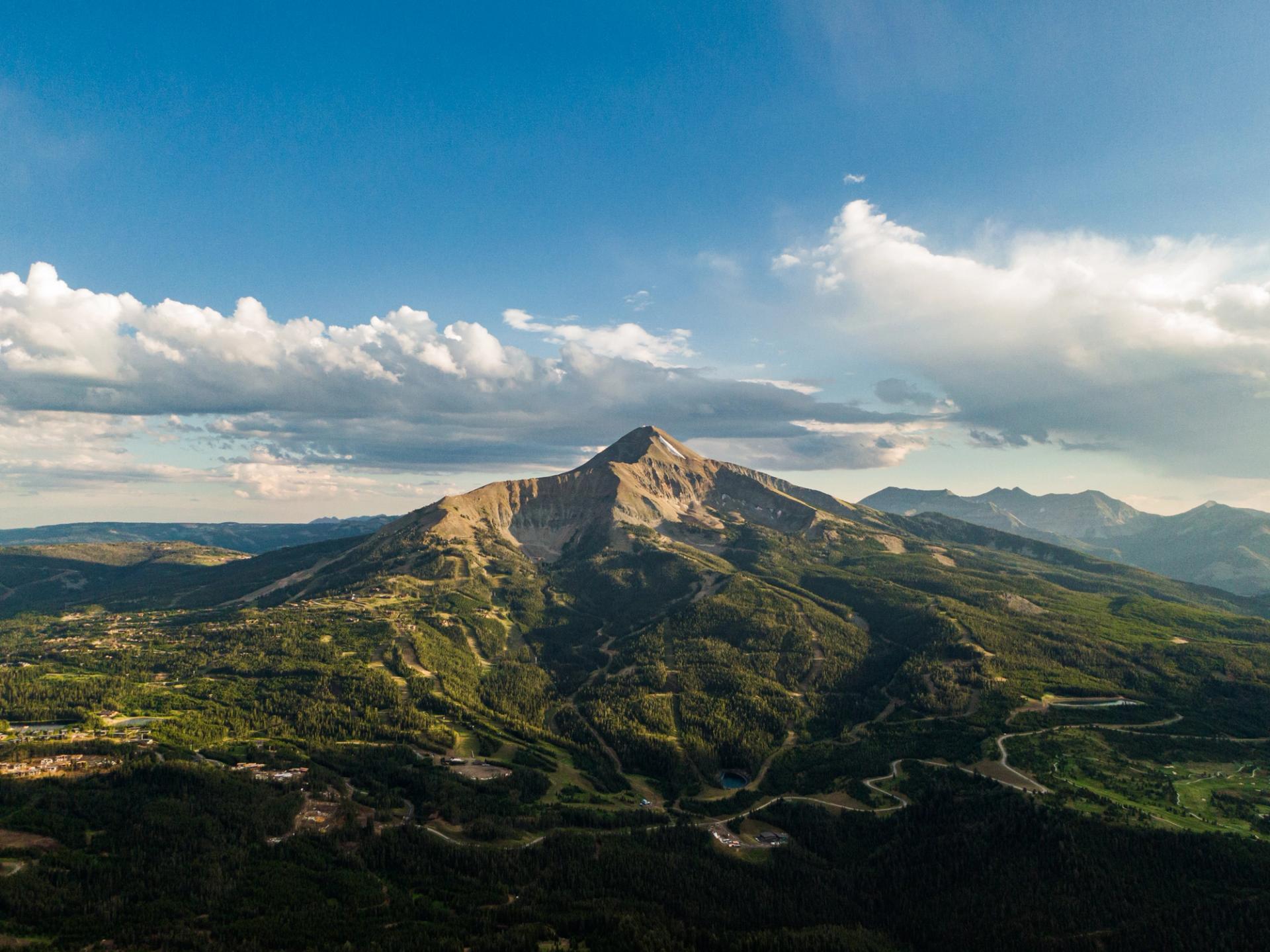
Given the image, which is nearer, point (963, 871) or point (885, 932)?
point (885, 932)

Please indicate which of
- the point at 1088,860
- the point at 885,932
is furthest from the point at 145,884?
the point at 1088,860

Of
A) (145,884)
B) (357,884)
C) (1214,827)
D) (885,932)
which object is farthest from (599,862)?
(1214,827)

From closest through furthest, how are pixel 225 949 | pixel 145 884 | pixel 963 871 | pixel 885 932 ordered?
pixel 225 949, pixel 145 884, pixel 885 932, pixel 963 871

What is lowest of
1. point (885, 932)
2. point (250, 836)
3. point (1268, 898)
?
point (885, 932)

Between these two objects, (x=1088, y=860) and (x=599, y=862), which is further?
(x=599, y=862)

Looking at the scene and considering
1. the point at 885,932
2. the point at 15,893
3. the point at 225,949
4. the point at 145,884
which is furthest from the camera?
the point at 885,932

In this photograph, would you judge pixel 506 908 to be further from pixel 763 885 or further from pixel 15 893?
pixel 15 893

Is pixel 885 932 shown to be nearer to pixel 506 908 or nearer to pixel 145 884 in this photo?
pixel 506 908

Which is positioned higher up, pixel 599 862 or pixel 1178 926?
pixel 1178 926

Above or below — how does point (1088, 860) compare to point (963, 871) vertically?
above
